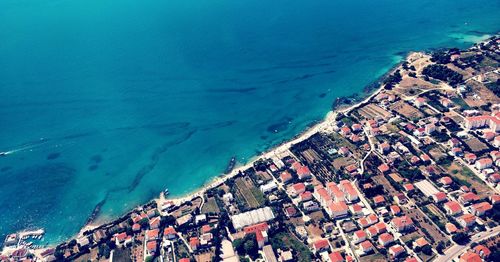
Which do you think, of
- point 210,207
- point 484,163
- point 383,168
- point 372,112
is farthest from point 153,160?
point 484,163

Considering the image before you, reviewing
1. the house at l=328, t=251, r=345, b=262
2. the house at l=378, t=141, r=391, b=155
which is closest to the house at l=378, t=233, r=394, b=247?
the house at l=328, t=251, r=345, b=262

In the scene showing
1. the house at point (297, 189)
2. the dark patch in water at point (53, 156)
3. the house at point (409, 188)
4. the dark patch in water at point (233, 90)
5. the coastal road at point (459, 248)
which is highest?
the dark patch in water at point (233, 90)

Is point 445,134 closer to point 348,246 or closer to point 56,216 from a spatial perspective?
point 348,246

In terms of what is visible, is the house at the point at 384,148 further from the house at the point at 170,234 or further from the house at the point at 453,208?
the house at the point at 170,234

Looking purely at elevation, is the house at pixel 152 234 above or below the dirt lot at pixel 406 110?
below

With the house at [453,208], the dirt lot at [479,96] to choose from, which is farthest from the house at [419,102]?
the house at [453,208]

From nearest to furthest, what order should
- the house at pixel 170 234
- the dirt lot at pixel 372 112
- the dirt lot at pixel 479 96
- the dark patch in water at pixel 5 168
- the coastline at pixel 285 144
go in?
the house at pixel 170 234, the coastline at pixel 285 144, the dark patch in water at pixel 5 168, the dirt lot at pixel 479 96, the dirt lot at pixel 372 112

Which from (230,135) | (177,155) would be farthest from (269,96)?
(177,155)
